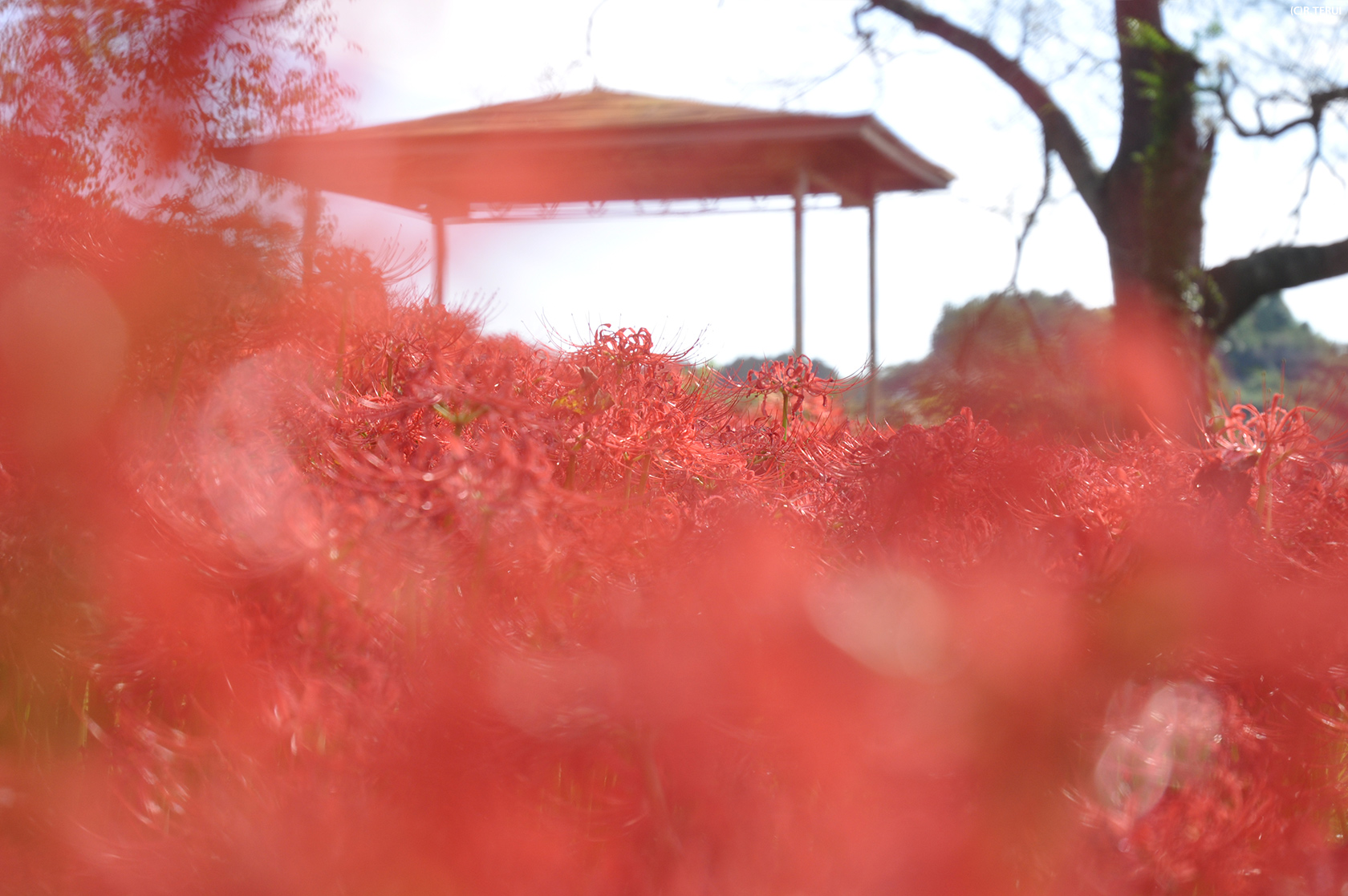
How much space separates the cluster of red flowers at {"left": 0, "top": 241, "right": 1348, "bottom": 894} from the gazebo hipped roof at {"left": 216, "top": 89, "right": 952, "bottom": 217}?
545 cm

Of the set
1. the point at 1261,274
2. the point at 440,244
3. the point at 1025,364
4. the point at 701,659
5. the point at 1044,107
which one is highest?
the point at 1044,107

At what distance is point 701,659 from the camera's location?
87 centimetres

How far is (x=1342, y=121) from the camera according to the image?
16.6ft

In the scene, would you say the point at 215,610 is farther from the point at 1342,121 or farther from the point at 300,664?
the point at 1342,121

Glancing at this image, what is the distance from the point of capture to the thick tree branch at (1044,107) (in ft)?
18.6

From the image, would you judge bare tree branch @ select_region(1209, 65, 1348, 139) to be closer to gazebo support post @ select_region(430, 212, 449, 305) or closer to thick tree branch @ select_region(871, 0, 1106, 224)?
thick tree branch @ select_region(871, 0, 1106, 224)

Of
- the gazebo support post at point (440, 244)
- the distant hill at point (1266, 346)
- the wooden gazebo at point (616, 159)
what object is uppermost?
the wooden gazebo at point (616, 159)

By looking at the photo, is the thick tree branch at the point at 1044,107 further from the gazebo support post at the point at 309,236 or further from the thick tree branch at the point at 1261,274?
the gazebo support post at the point at 309,236

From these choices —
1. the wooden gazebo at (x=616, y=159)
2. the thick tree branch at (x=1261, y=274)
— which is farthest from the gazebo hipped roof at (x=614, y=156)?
the thick tree branch at (x=1261, y=274)

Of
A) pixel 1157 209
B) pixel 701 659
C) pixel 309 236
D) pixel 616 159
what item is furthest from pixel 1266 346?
pixel 701 659

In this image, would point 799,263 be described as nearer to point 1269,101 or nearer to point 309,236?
point 1269,101

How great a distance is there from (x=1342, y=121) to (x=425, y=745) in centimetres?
580

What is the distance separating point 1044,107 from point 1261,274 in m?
1.50

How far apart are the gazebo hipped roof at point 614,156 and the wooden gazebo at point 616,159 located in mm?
12
